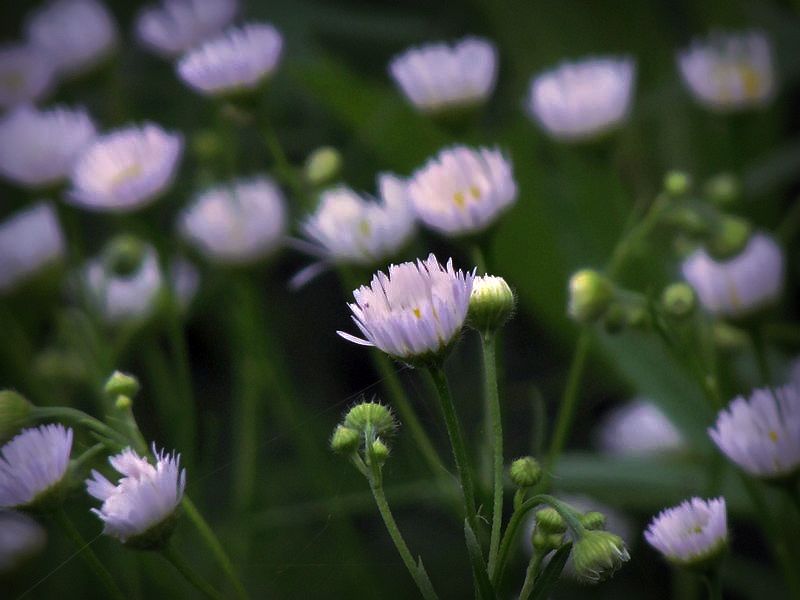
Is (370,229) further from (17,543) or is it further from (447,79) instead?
(17,543)

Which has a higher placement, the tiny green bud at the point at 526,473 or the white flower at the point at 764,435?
the tiny green bud at the point at 526,473

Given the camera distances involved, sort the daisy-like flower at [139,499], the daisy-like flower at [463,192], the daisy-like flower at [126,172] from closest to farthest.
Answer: the daisy-like flower at [139,499] < the daisy-like flower at [463,192] < the daisy-like flower at [126,172]

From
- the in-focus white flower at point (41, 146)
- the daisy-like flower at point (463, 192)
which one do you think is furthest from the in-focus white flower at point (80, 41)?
the daisy-like flower at point (463, 192)

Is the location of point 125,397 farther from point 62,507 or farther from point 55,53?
point 55,53

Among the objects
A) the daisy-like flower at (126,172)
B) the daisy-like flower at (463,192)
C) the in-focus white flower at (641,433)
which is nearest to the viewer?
the daisy-like flower at (463,192)

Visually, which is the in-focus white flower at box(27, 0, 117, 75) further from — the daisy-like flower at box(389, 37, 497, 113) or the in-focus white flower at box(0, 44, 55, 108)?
the daisy-like flower at box(389, 37, 497, 113)

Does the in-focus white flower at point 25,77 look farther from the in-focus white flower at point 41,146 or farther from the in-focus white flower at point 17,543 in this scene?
the in-focus white flower at point 17,543

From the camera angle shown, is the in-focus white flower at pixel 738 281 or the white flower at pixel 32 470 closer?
the white flower at pixel 32 470
